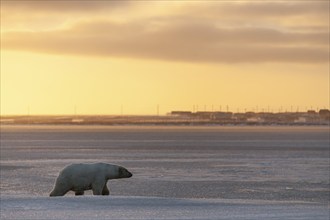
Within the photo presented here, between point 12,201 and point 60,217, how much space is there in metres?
3.51

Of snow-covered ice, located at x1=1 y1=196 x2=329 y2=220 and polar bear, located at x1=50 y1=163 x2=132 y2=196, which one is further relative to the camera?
polar bear, located at x1=50 y1=163 x2=132 y2=196

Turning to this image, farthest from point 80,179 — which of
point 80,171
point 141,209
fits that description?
point 141,209

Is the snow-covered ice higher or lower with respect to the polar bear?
lower

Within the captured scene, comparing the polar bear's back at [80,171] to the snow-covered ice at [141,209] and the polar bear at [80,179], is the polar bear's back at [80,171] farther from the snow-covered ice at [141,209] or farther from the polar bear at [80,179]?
the snow-covered ice at [141,209]

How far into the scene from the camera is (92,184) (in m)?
24.3

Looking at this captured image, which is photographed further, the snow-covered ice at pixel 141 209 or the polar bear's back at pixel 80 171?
the polar bear's back at pixel 80 171

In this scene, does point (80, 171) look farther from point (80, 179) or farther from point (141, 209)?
point (141, 209)

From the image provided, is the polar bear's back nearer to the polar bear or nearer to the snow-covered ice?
the polar bear

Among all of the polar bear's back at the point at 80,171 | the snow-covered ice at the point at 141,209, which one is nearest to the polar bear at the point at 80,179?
the polar bear's back at the point at 80,171

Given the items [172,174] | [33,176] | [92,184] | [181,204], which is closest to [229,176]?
[172,174]

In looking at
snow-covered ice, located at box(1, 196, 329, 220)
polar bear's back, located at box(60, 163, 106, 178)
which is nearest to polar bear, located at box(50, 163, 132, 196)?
polar bear's back, located at box(60, 163, 106, 178)

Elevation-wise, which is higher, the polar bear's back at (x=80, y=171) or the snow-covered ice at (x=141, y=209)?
the polar bear's back at (x=80, y=171)

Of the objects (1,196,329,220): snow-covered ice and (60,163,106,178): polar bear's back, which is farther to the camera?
(60,163,106,178): polar bear's back

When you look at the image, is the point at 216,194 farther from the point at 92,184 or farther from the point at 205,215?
the point at 205,215
